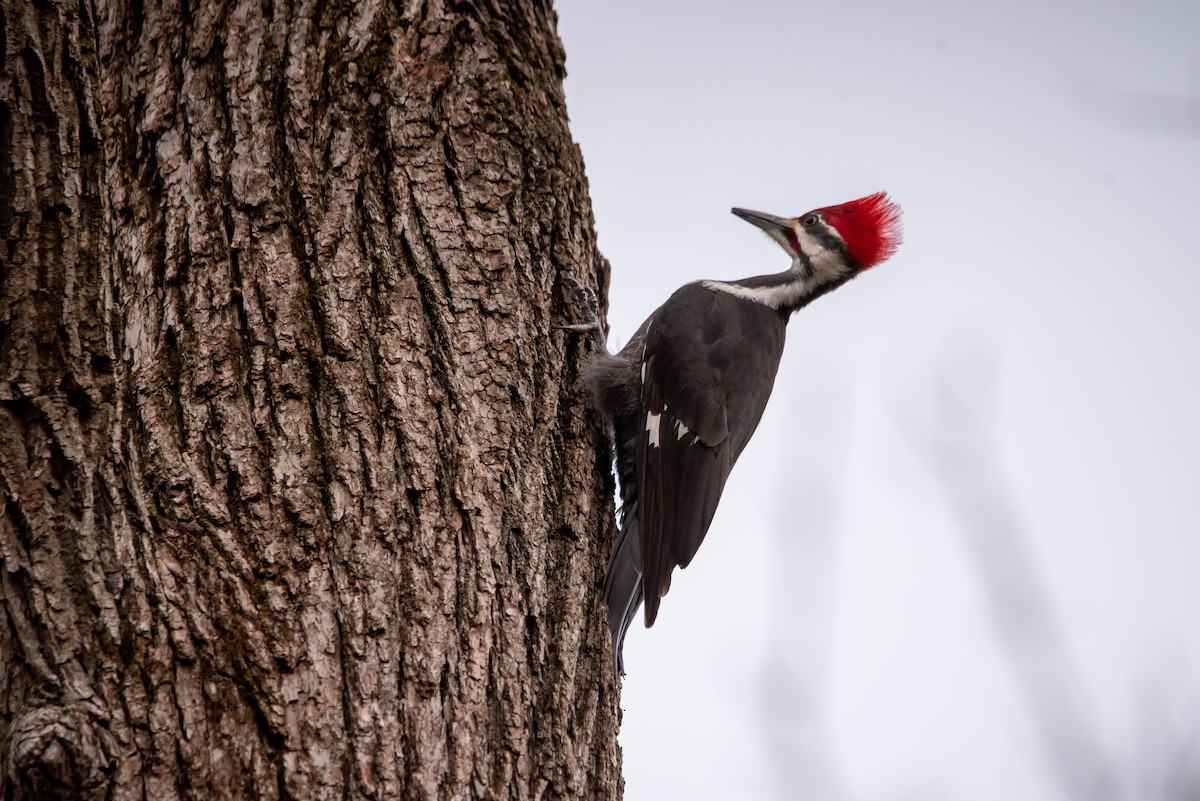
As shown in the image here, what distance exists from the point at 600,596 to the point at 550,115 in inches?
42.2

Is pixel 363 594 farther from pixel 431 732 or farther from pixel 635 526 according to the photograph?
pixel 635 526

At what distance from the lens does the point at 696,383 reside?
10.7 feet

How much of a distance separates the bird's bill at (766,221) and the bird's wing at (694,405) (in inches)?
16.9

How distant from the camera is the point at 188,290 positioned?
1814 mm

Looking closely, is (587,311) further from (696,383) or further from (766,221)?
(766,221)

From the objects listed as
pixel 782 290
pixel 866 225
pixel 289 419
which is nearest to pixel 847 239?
pixel 866 225

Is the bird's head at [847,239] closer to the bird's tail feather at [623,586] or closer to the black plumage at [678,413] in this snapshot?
the black plumage at [678,413]

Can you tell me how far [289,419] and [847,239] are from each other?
8.30 feet

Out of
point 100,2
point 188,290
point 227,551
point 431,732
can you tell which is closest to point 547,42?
Result: point 100,2

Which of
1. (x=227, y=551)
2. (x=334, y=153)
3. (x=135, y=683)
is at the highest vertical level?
(x=334, y=153)

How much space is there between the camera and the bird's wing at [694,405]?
2.88m

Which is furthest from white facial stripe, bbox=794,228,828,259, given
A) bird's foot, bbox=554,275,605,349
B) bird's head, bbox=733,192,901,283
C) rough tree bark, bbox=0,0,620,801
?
rough tree bark, bbox=0,0,620,801

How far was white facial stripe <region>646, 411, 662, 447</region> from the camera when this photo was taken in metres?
3.04

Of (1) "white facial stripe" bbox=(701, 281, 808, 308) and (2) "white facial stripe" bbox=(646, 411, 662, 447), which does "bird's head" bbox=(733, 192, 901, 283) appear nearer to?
Answer: (1) "white facial stripe" bbox=(701, 281, 808, 308)
